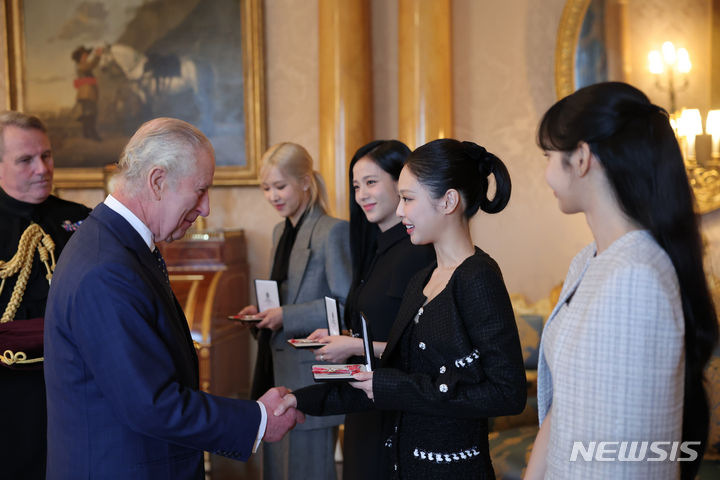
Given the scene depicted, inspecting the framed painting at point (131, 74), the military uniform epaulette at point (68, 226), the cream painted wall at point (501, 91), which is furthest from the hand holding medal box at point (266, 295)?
the cream painted wall at point (501, 91)

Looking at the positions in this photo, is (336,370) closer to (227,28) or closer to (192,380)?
(192,380)

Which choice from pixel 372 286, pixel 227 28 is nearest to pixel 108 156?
pixel 227 28

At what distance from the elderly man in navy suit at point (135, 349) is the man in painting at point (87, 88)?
423cm

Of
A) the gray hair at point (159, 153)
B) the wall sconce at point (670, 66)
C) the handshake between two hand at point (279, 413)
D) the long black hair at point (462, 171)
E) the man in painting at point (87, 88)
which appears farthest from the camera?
the man in painting at point (87, 88)

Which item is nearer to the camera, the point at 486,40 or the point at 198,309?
the point at 198,309

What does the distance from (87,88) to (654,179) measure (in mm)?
5394

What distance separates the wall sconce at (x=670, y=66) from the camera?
184 inches

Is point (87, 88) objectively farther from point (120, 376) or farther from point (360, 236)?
point (120, 376)

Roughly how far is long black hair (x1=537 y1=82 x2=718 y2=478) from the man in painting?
5.16m

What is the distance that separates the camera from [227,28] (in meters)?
5.60

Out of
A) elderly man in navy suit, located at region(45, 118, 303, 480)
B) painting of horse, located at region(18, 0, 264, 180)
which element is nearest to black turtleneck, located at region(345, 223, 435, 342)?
elderly man in navy suit, located at region(45, 118, 303, 480)

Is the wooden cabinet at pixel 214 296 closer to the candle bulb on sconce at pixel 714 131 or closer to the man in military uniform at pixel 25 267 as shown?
the man in military uniform at pixel 25 267

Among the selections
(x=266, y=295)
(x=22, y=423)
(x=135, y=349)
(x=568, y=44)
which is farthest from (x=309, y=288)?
(x=568, y=44)

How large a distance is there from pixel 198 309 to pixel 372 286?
7.70ft
